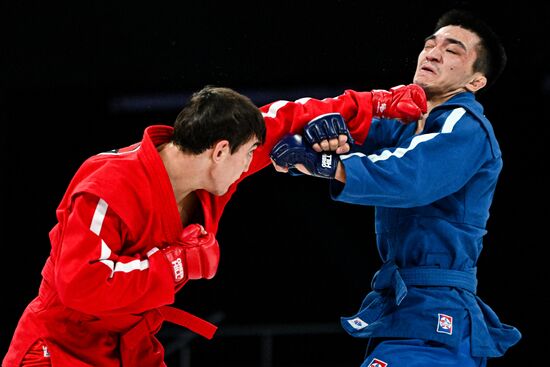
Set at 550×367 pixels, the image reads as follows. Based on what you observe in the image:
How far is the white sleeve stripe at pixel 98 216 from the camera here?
180cm

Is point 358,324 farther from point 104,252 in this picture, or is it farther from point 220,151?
point 104,252

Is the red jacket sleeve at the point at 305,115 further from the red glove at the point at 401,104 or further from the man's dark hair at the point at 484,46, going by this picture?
the man's dark hair at the point at 484,46

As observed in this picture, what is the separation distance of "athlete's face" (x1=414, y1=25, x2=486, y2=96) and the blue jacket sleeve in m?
0.28

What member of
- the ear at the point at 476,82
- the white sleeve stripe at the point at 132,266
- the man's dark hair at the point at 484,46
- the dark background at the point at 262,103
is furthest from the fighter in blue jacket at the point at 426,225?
the dark background at the point at 262,103

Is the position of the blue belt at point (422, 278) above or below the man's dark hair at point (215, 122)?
below

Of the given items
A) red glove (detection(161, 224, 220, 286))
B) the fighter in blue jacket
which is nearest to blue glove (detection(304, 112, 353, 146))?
the fighter in blue jacket

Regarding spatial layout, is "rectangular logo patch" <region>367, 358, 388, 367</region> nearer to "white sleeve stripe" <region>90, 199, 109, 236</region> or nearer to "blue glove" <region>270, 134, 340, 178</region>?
"blue glove" <region>270, 134, 340, 178</region>

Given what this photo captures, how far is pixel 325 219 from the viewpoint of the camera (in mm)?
5730

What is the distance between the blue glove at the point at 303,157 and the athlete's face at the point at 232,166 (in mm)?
73

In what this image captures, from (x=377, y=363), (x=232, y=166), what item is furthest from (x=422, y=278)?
(x=232, y=166)

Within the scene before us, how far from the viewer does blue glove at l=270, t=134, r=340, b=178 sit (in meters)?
2.01

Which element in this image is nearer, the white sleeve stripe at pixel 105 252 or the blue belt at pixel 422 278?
the white sleeve stripe at pixel 105 252

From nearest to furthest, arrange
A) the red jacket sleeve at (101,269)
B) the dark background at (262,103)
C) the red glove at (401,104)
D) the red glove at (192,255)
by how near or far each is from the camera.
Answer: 1. the red jacket sleeve at (101,269)
2. the red glove at (192,255)
3. the red glove at (401,104)
4. the dark background at (262,103)

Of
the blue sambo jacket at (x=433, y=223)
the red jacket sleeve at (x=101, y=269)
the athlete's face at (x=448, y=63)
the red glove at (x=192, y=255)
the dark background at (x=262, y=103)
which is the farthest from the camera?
the dark background at (x=262, y=103)
